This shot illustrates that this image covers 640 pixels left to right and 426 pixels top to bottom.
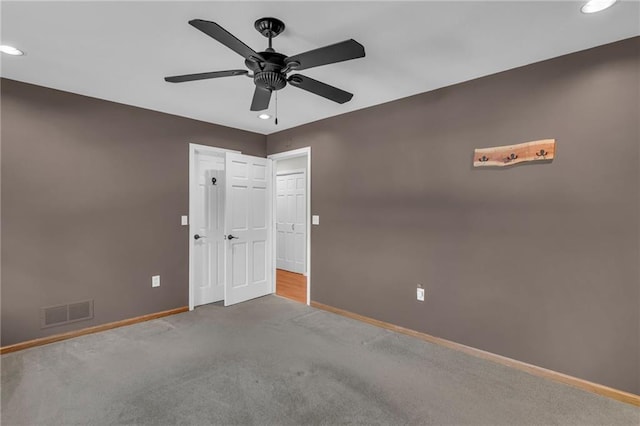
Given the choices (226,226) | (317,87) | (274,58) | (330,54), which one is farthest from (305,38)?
(226,226)

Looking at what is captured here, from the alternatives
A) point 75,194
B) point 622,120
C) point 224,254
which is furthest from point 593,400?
point 75,194

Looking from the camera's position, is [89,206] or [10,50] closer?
[10,50]

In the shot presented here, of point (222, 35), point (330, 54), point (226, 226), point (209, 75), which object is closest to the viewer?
point (222, 35)

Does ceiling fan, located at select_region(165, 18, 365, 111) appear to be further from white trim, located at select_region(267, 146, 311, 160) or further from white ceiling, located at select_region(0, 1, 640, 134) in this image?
white trim, located at select_region(267, 146, 311, 160)

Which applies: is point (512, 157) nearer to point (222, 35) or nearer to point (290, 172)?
point (222, 35)

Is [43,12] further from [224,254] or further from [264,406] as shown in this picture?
[224,254]

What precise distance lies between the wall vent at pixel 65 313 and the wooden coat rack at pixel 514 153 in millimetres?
4054

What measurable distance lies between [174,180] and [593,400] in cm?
439

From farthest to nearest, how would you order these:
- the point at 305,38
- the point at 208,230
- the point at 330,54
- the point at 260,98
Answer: the point at 208,230 < the point at 260,98 < the point at 305,38 < the point at 330,54

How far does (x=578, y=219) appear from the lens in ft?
7.73

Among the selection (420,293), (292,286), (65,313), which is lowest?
(292,286)

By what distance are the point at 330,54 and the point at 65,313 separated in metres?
3.46

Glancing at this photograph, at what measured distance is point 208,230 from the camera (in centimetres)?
432

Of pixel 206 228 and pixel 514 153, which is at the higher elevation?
pixel 514 153
